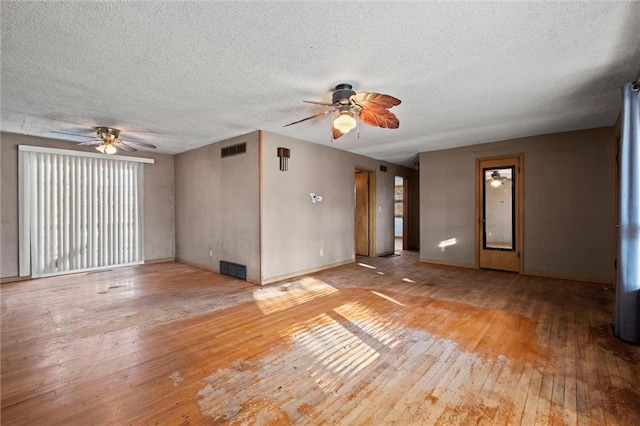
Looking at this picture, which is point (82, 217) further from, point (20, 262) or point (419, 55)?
point (419, 55)

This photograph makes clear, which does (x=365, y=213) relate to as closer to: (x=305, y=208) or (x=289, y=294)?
(x=305, y=208)

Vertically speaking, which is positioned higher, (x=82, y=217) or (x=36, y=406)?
(x=82, y=217)

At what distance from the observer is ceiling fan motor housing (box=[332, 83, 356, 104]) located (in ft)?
9.90

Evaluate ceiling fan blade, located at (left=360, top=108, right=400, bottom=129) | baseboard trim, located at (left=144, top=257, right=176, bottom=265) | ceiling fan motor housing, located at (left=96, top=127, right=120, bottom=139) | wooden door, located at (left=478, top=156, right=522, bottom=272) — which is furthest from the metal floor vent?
wooden door, located at (left=478, top=156, right=522, bottom=272)

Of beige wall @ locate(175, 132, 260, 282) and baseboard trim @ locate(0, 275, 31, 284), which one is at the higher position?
beige wall @ locate(175, 132, 260, 282)

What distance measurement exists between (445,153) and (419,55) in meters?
4.65

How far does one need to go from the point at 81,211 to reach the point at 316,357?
6.02 metres

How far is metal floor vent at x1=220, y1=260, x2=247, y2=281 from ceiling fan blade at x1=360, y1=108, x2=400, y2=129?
341 centimetres

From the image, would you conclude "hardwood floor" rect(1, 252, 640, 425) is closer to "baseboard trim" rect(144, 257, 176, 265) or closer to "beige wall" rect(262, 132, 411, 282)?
"beige wall" rect(262, 132, 411, 282)

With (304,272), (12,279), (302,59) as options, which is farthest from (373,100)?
(12,279)

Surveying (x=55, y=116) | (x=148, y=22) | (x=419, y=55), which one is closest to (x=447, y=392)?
(x=419, y=55)

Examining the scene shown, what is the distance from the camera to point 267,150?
5047 millimetres

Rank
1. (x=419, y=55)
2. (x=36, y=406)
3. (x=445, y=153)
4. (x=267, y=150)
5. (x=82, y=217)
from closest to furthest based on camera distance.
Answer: (x=36, y=406)
(x=419, y=55)
(x=267, y=150)
(x=82, y=217)
(x=445, y=153)

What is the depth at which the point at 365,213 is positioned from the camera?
26.3 ft
